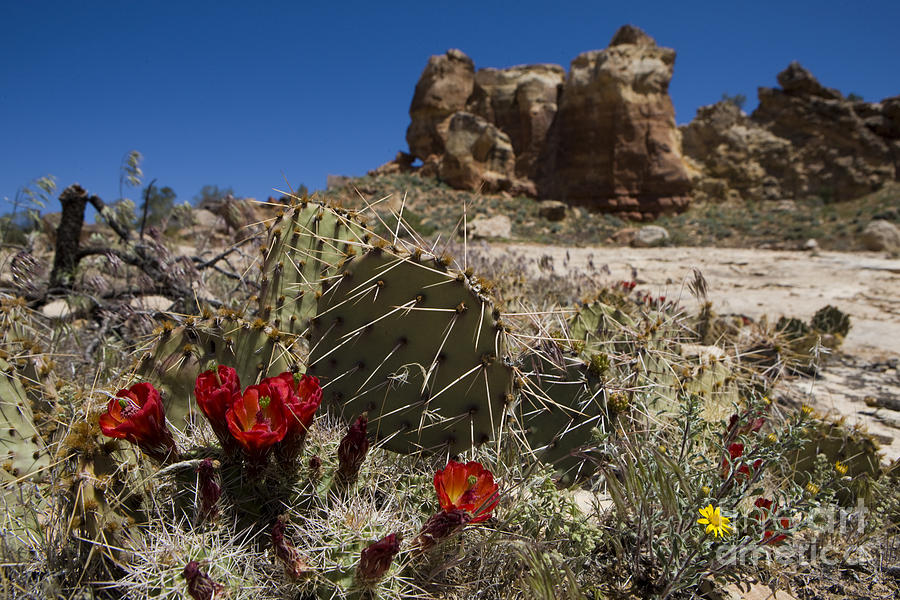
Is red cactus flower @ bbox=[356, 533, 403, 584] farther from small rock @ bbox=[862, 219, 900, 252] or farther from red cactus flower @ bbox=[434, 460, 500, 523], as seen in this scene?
small rock @ bbox=[862, 219, 900, 252]

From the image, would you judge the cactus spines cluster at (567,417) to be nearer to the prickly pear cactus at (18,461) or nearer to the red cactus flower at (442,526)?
the red cactus flower at (442,526)

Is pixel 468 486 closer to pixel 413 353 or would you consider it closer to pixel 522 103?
pixel 413 353

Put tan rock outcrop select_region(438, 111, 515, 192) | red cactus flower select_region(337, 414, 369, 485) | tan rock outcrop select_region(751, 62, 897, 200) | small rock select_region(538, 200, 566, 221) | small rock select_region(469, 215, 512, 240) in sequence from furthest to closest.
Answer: tan rock outcrop select_region(438, 111, 515, 192), tan rock outcrop select_region(751, 62, 897, 200), small rock select_region(538, 200, 566, 221), small rock select_region(469, 215, 512, 240), red cactus flower select_region(337, 414, 369, 485)

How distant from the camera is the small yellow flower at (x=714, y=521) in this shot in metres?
1.41

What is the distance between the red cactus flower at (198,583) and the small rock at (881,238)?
16.7m

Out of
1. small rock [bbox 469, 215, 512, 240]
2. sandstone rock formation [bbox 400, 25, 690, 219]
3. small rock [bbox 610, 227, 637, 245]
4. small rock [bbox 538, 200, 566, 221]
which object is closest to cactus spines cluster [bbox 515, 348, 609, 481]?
small rock [bbox 469, 215, 512, 240]

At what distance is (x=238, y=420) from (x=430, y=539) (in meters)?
0.56

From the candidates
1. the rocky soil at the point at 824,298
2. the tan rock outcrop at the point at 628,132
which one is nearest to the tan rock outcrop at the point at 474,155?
the tan rock outcrop at the point at 628,132

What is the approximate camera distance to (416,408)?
1780 mm

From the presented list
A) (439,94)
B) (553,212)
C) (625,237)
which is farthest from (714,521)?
(439,94)

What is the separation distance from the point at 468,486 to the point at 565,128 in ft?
110

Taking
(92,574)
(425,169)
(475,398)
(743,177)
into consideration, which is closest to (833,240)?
(743,177)

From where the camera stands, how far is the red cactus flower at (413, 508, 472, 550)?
1224 millimetres

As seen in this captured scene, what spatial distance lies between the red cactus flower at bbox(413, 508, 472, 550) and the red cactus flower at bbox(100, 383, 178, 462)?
26.8 inches
